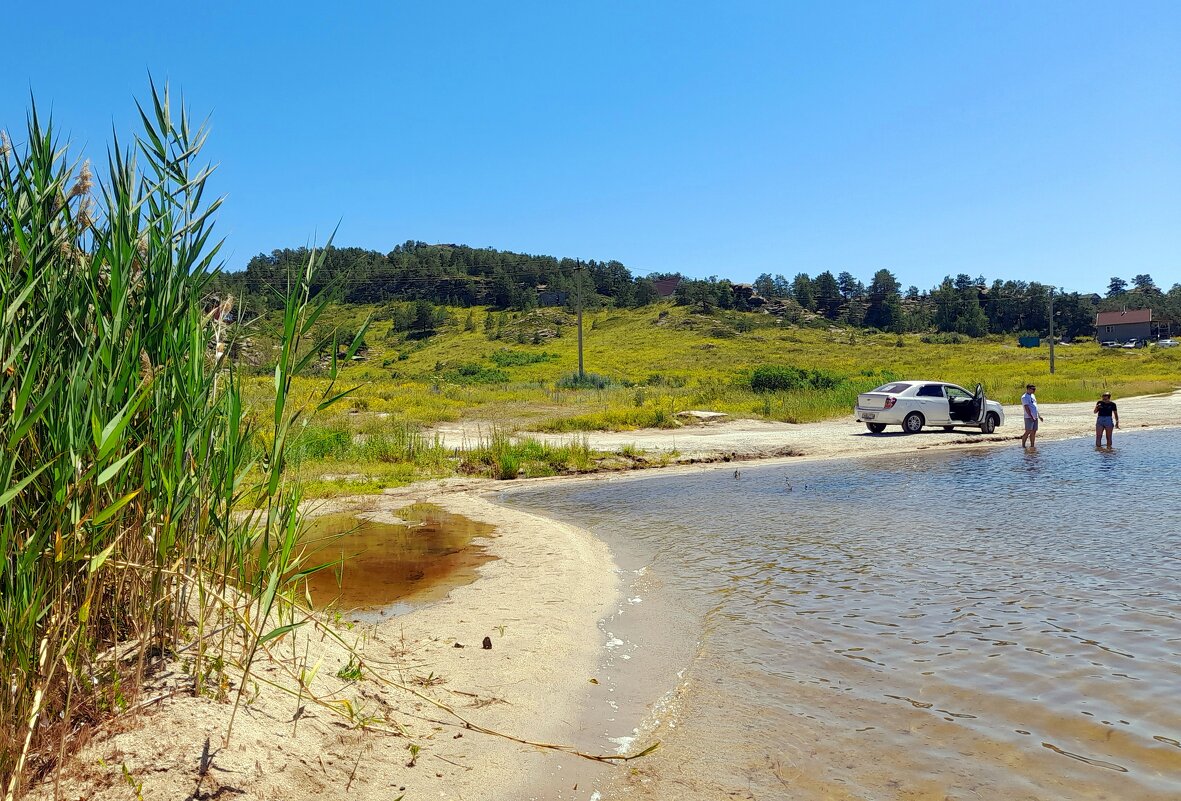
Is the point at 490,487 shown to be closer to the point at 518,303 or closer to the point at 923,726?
the point at 923,726

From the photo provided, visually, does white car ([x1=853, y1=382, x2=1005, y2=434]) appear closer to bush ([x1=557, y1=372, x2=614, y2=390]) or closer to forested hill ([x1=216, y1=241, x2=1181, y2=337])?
bush ([x1=557, y1=372, x2=614, y2=390])

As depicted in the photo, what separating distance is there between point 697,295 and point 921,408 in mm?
74302

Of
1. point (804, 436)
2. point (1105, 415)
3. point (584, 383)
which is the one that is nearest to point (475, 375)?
point (584, 383)

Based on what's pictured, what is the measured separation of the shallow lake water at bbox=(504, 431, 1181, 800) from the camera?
4559mm

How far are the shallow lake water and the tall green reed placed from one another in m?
2.36

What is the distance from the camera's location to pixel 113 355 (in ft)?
12.3

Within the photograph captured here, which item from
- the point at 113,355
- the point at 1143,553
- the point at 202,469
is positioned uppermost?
the point at 113,355

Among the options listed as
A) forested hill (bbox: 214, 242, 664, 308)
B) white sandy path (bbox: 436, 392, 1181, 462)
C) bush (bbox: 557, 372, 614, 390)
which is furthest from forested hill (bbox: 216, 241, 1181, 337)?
white sandy path (bbox: 436, 392, 1181, 462)

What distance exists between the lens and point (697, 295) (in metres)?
99.1

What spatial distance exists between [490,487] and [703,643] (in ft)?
33.1

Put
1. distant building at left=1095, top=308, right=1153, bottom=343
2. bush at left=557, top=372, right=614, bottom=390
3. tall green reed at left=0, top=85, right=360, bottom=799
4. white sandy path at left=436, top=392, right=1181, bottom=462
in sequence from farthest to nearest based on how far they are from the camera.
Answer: distant building at left=1095, top=308, right=1153, bottom=343 → bush at left=557, top=372, right=614, bottom=390 → white sandy path at left=436, top=392, right=1181, bottom=462 → tall green reed at left=0, top=85, right=360, bottom=799

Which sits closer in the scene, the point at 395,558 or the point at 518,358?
the point at 395,558

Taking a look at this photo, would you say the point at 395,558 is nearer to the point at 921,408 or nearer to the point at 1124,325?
the point at 921,408

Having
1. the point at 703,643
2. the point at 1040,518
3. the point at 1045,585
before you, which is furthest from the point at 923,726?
the point at 1040,518
